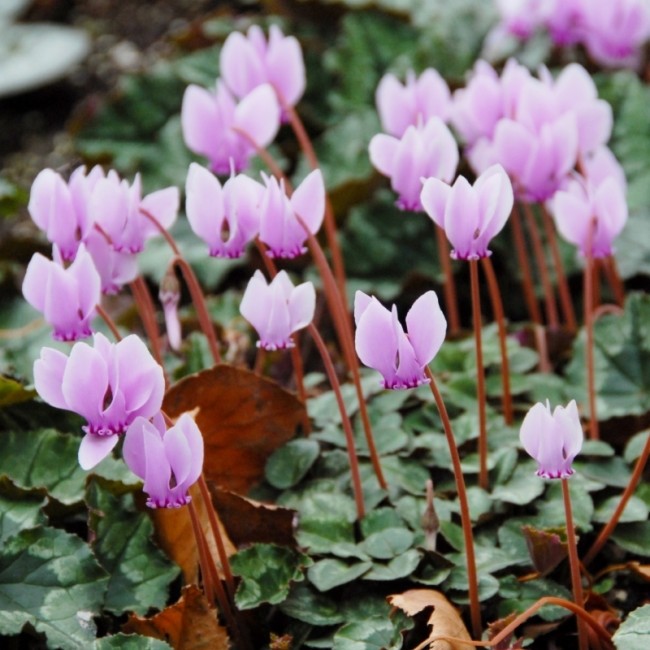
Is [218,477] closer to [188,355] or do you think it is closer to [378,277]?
[188,355]

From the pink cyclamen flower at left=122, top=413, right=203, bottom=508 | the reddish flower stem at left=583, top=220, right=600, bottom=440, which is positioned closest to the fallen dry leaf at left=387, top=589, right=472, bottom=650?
the pink cyclamen flower at left=122, top=413, right=203, bottom=508

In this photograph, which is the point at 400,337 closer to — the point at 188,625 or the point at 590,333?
the point at 188,625

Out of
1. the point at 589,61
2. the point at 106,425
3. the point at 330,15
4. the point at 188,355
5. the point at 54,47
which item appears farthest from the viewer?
the point at 54,47

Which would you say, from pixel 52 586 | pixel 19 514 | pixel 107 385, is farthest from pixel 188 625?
pixel 107 385

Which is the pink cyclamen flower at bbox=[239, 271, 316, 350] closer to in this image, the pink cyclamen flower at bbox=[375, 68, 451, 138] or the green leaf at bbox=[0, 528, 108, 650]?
the green leaf at bbox=[0, 528, 108, 650]

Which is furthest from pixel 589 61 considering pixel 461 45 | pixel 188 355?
pixel 188 355

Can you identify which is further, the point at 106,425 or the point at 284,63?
the point at 284,63
